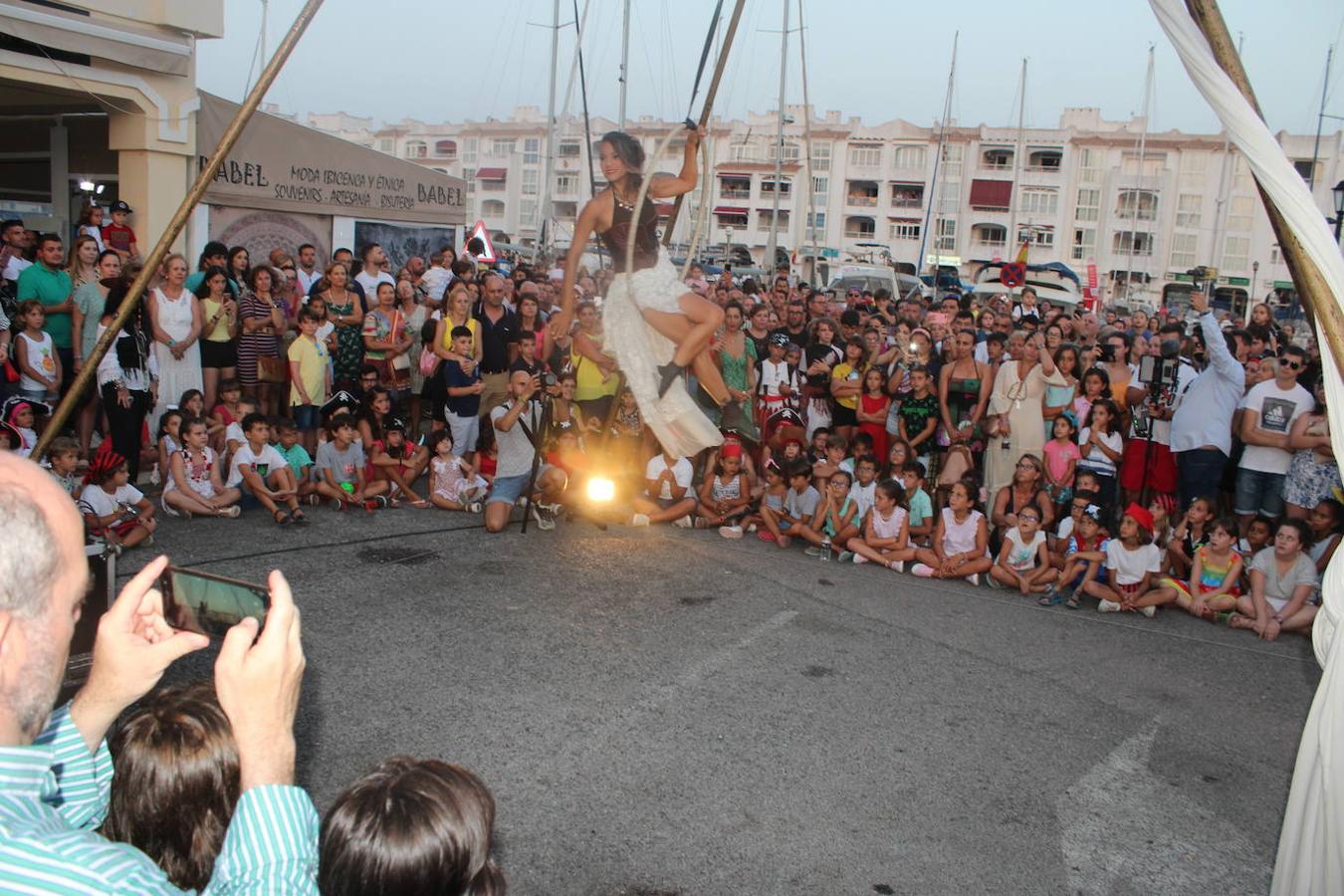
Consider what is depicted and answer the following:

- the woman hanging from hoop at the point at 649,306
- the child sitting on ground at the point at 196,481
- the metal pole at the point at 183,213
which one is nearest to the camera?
the metal pole at the point at 183,213

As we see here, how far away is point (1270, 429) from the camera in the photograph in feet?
20.1

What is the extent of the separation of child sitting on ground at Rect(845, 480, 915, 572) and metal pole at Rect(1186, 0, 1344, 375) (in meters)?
3.91

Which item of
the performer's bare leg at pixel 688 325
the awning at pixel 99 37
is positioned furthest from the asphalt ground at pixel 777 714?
the awning at pixel 99 37

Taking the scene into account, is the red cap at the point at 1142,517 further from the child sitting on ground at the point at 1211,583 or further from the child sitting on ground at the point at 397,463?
the child sitting on ground at the point at 397,463

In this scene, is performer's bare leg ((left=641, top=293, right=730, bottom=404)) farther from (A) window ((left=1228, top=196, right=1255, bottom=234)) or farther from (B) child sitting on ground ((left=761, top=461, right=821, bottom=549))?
(A) window ((left=1228, top=196, right=1255, bottom=234))

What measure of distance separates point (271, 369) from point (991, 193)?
4493 centimetres

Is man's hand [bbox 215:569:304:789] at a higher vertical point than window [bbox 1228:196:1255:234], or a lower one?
lower

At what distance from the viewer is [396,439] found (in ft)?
22.9

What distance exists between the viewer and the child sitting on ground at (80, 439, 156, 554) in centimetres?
536

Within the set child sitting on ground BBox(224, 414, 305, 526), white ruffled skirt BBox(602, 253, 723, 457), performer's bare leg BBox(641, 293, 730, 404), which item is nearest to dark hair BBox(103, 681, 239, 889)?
performer's bare leg BBox(641, 293, 730, 404)

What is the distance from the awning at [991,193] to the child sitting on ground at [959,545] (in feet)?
145

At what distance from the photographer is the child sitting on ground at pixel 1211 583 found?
19.0 feet

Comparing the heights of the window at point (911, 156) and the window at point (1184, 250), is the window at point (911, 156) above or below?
above

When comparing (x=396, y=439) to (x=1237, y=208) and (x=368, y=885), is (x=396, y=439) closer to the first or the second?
(x=368, y=885)
